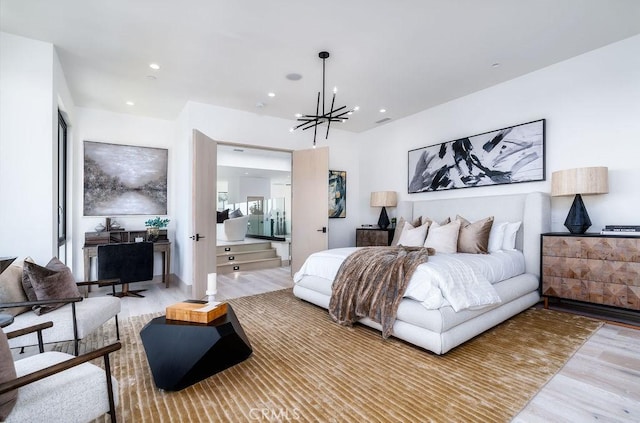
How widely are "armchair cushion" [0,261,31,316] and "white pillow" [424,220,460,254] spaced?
164 inches

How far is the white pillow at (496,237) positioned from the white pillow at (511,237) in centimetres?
5

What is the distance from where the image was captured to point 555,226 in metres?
3.89

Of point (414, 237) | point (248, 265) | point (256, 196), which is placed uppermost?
point (256, 196)

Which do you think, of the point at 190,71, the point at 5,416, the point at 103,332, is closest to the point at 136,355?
the point at 103,332

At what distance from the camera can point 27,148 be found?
10.1ft

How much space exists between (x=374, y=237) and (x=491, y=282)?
2.57 metres

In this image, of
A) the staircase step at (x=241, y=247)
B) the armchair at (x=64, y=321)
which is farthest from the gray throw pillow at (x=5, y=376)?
the staircase step at (x=241, y=247)

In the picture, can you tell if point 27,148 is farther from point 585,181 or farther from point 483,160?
point 585,181

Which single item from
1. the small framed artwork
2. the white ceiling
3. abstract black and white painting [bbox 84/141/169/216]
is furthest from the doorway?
the white ceiling

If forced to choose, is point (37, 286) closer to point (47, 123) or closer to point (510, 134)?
point (47, 123)

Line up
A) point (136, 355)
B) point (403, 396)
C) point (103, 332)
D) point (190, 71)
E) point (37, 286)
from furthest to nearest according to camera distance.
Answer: point (190, 71)
point (103, 332)
point (136, 355)
point (37, 286)
point (403, 396)

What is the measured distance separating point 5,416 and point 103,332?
2.12 meters

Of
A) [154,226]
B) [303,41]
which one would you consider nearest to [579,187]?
[303,41]

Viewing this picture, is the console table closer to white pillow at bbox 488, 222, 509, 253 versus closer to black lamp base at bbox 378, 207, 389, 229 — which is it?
black lamp base at bbox 378, 207, 389, 229
